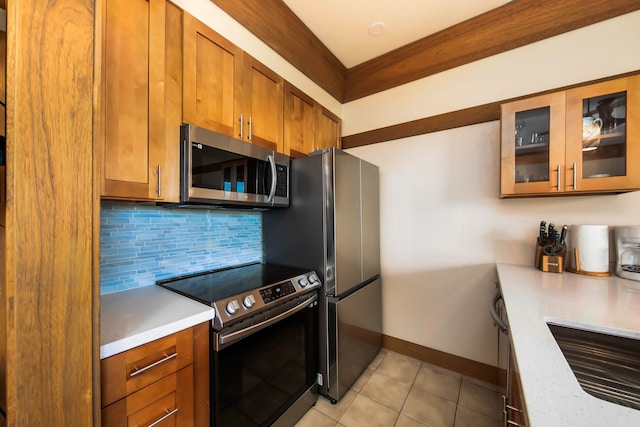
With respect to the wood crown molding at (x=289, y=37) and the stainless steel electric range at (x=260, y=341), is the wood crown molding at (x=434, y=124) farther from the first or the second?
the stainless steel electric range at (x=260, y=341)

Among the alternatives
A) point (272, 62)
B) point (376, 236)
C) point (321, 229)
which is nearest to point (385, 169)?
point (376, 236)

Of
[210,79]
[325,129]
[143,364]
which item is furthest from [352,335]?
[210,79]

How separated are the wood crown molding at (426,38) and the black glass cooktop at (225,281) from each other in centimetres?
168

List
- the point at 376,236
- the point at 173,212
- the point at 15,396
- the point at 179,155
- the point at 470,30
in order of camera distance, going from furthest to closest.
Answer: the point at 376,236, the point at 470,30, the point at 173,212, the point at 179,155, the point at 15,396

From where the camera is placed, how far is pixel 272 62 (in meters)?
1.82

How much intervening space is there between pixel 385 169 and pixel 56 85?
2222 millimetres

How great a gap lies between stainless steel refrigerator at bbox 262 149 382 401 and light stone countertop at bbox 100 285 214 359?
799 millimetres

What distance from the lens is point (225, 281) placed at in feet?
4.91

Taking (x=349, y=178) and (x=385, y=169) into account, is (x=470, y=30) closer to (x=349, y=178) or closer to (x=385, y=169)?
(x=385, y=169)

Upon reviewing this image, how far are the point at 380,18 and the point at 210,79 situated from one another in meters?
1.42

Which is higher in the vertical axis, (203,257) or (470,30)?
(470,30)

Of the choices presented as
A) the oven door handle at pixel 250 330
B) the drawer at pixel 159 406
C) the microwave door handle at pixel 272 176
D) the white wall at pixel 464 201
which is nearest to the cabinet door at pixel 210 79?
the microwave door handle at pixel 272 176

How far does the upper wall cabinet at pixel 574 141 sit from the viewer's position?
1318mm

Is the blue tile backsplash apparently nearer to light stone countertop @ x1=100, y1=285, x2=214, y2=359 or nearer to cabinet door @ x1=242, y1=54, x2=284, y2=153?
light stone countertop @ x1=100, y1=285, x2=214, y2=359
